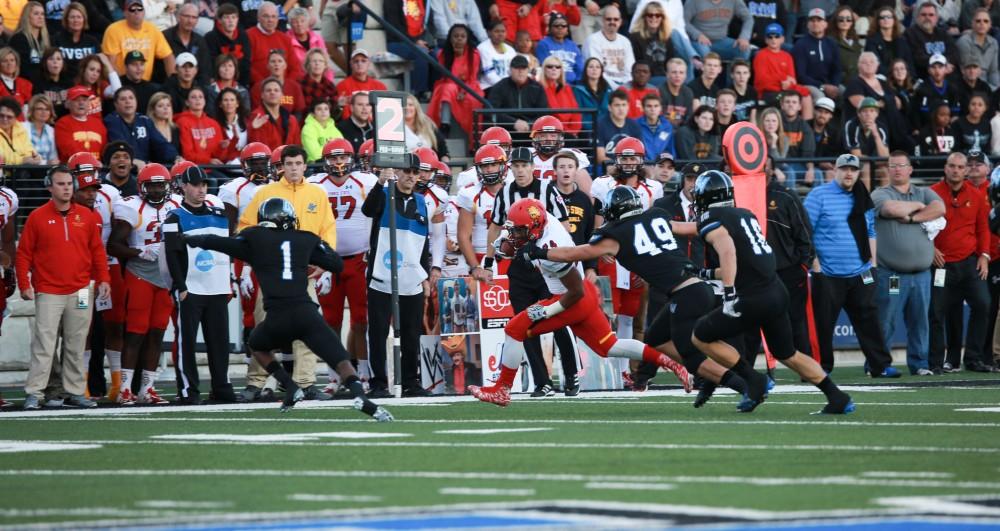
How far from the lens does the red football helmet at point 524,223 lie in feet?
45.1

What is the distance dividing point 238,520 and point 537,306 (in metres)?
7.15

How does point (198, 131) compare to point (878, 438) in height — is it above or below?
above

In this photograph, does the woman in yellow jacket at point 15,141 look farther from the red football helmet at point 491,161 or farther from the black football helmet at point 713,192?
the black football helmet at point 713,192

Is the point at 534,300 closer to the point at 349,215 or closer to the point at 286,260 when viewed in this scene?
the point at 349,215

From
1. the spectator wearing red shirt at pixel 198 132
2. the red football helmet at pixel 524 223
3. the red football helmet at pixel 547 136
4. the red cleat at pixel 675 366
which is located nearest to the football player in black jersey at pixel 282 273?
the red football helmet at pixel 524 223

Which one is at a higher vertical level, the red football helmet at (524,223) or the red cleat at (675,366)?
the red football helmet at (524,223)

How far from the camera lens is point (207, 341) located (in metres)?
15.0

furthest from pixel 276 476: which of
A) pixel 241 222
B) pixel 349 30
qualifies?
pixel 349 30

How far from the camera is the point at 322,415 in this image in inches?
497

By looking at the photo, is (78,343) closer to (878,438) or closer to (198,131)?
(198,131)

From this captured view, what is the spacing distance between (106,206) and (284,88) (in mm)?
3744

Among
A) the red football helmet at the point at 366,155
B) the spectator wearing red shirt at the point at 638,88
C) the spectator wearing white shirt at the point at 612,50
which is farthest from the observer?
the spectator wearing white shirt at the point at 612,50

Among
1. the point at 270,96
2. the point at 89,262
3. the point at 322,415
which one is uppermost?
the point at 270,96

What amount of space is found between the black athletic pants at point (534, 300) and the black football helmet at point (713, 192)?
260cm
